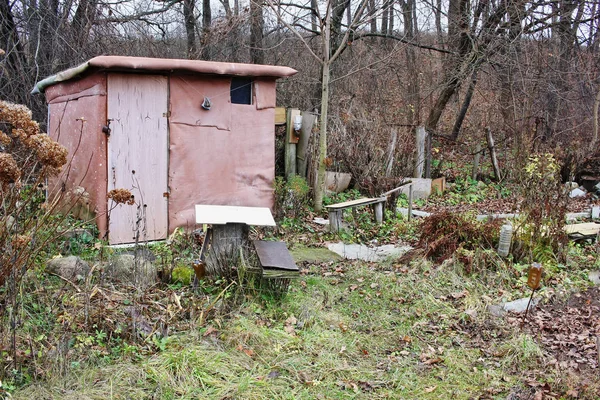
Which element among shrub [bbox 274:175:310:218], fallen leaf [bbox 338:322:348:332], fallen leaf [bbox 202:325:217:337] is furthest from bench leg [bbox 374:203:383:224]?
fallen leaf [bbox 202:325:217:337]

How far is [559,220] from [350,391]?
4.30 meters

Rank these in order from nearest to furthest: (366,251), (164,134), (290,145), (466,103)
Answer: (366,251) → (164,134) → (290,145) → (466,103)

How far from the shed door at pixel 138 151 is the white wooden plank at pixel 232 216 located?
6.70ft

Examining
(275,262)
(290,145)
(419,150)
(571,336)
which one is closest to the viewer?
(571,336)

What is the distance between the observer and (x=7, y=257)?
412 cm

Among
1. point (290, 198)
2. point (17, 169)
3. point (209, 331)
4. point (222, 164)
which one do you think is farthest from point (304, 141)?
point (17, 169)

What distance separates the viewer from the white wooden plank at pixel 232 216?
18.8ft

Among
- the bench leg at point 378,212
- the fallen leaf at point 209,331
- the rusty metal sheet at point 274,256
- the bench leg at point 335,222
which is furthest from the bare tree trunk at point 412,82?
the fallen leaf at point 209,331

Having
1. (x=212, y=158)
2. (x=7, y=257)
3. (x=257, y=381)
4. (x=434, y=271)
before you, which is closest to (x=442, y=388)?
A: (x=257, y=381)

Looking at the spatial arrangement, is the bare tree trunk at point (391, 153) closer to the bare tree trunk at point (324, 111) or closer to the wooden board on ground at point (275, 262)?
the bare tree trunk at point (324, 111)

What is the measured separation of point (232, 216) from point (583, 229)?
5.43 metres

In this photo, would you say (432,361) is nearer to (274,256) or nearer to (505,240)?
(274,256)

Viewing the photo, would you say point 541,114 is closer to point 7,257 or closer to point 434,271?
point 434,271

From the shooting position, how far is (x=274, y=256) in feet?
19.1
